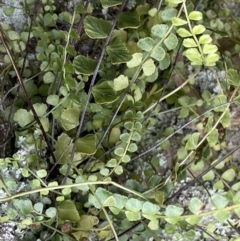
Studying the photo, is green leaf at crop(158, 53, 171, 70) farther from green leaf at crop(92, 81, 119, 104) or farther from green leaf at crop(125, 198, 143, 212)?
green leaf at crop(125, 198, 143, 212)

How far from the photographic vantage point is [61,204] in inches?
27.5

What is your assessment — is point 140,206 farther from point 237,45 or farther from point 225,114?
point 237,45

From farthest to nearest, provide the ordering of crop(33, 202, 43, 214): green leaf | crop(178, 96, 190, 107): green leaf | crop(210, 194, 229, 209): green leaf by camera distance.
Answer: crop(178, 96, 190, 107): green leaf < crop(33, 202, 43, 214): green leaf < crop(210, 194, 229, 209): green leaf

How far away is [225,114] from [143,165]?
187 mm

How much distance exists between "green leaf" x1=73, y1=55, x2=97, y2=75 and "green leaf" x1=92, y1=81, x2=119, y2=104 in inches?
1.0

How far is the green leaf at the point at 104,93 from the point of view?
663 mm

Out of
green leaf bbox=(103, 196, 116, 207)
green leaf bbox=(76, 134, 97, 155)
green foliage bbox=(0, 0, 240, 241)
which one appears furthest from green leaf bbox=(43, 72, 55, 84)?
green leaf bbox=(103, 196, 116, 207)

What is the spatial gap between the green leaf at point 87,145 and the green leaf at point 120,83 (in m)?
0.08

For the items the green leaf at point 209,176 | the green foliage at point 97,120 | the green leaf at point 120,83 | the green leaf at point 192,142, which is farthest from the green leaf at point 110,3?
the green leaf at point 209,176

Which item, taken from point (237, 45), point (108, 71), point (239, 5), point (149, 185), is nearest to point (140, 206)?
point (149, 185)

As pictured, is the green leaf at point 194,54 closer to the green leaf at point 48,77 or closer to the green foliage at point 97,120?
the green foliage at point 97,120

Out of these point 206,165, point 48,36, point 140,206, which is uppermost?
point 48,36

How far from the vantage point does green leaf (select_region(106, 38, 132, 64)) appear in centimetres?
65

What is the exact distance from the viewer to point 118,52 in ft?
2.17
